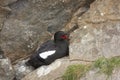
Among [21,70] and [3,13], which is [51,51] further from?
[3,13]

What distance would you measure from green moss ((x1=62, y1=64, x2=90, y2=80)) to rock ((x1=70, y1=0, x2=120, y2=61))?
0.37 meters

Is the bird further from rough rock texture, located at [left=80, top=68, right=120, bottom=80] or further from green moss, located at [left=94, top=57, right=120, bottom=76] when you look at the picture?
green moss, located at [left=94, top=57, right=120, bottom=76]

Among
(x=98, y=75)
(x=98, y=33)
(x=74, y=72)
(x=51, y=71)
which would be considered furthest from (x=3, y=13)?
(x=98, y=75)

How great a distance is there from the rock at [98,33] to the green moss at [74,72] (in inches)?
14.5

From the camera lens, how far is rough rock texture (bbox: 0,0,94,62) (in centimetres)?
1167

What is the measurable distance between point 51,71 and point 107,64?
1412mm

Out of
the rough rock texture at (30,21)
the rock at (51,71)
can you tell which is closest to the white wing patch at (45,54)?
the rock at (51,71)

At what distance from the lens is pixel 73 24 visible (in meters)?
11.6

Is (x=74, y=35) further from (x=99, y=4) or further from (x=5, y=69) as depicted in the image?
(x=5, y=69)

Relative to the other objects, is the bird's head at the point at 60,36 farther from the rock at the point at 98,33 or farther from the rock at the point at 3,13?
the rock at the point at 3,13

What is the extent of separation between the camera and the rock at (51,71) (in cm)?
1035

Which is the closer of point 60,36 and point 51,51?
point 51,51

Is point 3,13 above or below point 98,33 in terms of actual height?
above

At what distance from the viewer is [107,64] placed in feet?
32.3
